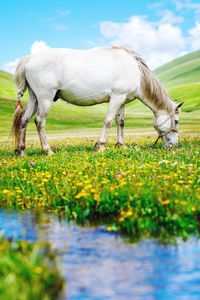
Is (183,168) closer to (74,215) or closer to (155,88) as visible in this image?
(74,215)

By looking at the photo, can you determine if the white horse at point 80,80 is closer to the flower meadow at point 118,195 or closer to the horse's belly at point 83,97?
the horse's belly at point 83,97

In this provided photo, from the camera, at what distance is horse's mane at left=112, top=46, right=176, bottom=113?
1920 centimetres

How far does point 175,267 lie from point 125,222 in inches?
86.0

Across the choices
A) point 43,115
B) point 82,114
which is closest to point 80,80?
point 43,115

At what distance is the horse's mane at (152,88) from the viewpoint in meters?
19.2

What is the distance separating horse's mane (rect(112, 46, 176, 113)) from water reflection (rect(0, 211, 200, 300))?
36.6 feet

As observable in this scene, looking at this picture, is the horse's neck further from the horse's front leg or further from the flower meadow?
the flower meadow

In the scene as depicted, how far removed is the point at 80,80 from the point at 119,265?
40.8ft

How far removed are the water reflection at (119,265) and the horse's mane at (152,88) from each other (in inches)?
439

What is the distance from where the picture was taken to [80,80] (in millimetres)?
18500

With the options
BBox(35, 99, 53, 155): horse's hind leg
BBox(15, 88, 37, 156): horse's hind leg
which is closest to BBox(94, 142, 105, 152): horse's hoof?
BBox(35, 99, 53, 155): horse's hind leg

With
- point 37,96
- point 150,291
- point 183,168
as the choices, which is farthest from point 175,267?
point 37,96

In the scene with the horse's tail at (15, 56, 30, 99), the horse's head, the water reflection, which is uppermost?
the horse's tail at (15, 56, 30, 99)

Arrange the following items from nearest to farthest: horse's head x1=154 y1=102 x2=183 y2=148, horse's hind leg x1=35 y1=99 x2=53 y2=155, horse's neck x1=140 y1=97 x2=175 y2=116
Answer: horse's hind leg x1=35 y1=99 x2=53 y2=155
horse's neck x1=140 y1=97 x2=175 y2=116
horse's head x1=154 y1=102 x2=183 y2=148
